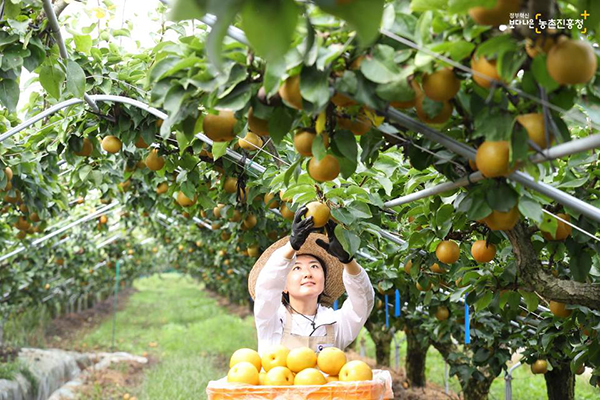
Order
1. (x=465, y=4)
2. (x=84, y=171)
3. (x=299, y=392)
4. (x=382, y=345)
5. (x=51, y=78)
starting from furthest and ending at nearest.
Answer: (x=382, y=345), (x=84, y=171), (x=51, y=78), (x=299, y=392), (x=465, y=4)

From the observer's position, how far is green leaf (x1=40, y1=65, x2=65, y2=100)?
245cm

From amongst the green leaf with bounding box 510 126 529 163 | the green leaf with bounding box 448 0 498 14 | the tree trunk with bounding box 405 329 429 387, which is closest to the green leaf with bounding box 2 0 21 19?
the green leaf with bounding box 448 0 498 14

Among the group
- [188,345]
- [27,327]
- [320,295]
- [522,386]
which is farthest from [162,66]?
[188,345]

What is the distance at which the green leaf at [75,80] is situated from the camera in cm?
254

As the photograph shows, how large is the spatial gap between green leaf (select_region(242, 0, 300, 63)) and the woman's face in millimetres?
2506

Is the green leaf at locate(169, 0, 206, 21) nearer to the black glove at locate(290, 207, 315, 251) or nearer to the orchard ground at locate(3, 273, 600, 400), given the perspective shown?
the black glove at locate(290, 207, 315, 251)

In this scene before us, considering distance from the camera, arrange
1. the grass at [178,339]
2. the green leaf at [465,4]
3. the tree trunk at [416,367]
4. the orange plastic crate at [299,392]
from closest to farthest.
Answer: the green leaf at [465,4] → the orange plastic crate at [299,392] → the tree trunk at [416,367] → the grass at [178,339]

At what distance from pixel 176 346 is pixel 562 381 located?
29.1 feet

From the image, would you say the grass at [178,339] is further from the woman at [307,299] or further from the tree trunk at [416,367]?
the woman at [307,299]

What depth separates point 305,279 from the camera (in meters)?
3.16

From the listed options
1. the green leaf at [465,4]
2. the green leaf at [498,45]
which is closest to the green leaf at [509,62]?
the green leaf at [498,45]

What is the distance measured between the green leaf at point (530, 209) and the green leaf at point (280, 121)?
658 millimetres

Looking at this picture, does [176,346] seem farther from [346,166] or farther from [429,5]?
[429,5]

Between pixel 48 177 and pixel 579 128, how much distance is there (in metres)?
3.52
